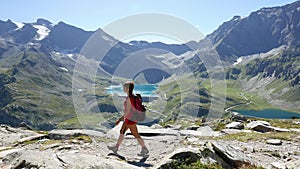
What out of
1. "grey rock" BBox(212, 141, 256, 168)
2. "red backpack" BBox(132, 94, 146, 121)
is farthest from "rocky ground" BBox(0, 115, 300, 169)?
"red backpack" BBox(132, 94, 146, 121)

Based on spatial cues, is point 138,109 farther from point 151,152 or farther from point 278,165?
point 278,165

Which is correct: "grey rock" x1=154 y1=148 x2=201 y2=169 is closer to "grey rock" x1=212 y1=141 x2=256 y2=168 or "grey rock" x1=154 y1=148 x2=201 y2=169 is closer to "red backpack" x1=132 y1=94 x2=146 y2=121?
"grey rock" x1=212 y1=141 x2=256 y2=168

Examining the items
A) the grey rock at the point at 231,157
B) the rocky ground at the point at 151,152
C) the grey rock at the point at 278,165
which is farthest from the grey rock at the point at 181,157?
the grey rock at the point at 278,165

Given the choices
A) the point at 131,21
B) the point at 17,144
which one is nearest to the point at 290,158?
the point at 131,21

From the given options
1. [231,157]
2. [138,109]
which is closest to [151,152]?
[138,109]

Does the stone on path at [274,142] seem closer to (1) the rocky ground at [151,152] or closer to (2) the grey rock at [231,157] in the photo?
(1) the rocky ground at [151,152]

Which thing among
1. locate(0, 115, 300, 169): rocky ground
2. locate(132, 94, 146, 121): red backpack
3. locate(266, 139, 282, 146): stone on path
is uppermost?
locate(266, 139, 282, 146): stone on path

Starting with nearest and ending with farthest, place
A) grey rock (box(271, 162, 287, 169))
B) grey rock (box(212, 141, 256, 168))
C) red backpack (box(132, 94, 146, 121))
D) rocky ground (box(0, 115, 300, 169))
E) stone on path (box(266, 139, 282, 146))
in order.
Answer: rocky ground (box(0, 115, 300, 169)) < grey rock (box(212, 141, 256, 168)) < grey rock (box(271, 162, 287, 169)) < red backpack (box(132, 94, 146, 121)) < stone on path (box(266, 139, 282, 146))

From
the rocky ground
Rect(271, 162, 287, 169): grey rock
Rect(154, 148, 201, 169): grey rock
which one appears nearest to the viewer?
the rocky ground

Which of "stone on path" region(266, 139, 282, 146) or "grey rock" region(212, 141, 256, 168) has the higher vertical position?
"stone on path" region(266, 139, 282, 146)

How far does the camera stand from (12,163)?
10.7 m

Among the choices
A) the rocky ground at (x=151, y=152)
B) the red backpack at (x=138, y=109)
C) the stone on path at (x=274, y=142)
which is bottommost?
the rocky ground at (x=151, y=152)

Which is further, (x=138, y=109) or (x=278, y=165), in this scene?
(x=138, y=109)

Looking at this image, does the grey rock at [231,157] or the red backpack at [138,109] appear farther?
the red backpack at [138,109]
